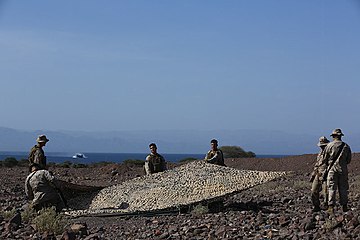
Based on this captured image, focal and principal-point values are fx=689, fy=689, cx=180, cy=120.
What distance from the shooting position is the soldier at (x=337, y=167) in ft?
41.1

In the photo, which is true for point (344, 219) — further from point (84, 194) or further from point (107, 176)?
point (107, 176)

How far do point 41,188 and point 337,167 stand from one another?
570 centimetres

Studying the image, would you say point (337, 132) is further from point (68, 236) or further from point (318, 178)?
point (68, 236)

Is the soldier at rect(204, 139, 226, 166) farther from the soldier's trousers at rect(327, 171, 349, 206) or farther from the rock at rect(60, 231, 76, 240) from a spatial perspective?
the rock at rect(60, 231, 76, 240)

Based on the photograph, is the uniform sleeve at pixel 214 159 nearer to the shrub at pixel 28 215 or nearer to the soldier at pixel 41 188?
the soldier at pixel 41 188

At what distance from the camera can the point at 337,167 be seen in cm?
1254

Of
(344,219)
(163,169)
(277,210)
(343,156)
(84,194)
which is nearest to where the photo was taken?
(344,219)

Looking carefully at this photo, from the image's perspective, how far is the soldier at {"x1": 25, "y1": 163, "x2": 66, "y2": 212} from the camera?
13.5m

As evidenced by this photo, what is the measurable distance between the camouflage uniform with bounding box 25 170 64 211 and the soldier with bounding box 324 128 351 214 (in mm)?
5271

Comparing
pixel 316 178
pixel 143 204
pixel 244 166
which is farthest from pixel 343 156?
pixel 244 166

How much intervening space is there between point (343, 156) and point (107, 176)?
67.9 feet

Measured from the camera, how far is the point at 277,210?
46.4 ft

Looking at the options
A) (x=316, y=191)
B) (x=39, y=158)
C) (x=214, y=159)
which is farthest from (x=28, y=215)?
(x=316, y=191)

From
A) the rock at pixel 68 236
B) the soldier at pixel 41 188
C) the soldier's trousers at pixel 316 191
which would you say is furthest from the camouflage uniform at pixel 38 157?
the soldier's trousers at pixel 316 191
